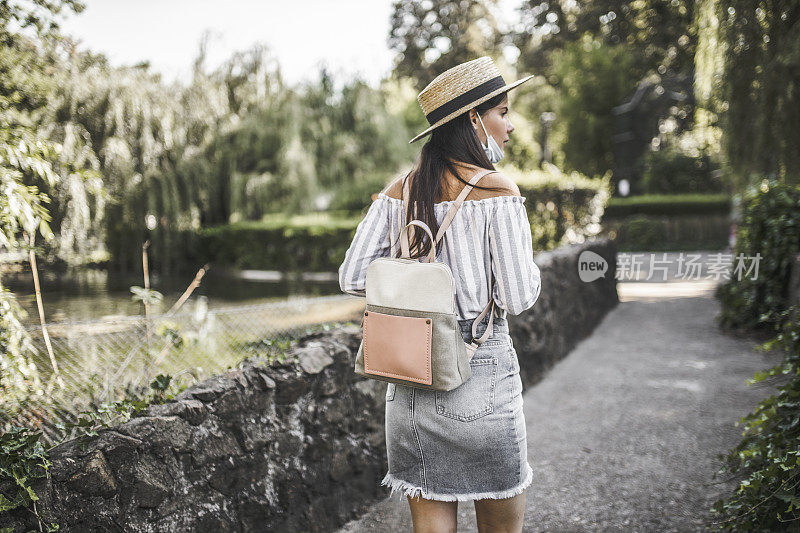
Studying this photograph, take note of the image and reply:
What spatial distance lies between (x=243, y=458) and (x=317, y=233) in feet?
37.6

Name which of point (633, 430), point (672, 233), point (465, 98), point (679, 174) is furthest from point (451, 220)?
point (679, 174)

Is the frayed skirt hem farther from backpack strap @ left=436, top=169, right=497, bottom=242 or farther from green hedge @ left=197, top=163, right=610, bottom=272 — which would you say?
green hedge @ left=197, top=163, right=610, bottom=272

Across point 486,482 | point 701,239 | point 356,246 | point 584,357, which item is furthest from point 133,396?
point 701,239

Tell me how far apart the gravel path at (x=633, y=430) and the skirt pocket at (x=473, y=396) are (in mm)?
1788

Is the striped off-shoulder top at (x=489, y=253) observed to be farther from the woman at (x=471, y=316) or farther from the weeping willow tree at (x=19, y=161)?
the weeping willow tree at (x=19, y=161)

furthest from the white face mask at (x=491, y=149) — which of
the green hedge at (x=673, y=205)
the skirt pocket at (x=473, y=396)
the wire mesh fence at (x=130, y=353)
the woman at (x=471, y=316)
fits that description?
the green hedge at (x=673, y=205)

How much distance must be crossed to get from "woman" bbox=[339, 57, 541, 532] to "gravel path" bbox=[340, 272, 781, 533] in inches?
64.3

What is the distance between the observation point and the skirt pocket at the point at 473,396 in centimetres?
166

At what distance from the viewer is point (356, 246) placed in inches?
72.9

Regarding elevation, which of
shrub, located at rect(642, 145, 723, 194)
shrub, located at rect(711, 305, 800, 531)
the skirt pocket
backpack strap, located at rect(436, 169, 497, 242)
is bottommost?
shrub, located at rect(711, 305, 800, 531)

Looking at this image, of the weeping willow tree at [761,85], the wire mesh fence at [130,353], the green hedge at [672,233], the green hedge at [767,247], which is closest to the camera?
the wire mesh fence at [130,353]

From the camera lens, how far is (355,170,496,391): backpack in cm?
161

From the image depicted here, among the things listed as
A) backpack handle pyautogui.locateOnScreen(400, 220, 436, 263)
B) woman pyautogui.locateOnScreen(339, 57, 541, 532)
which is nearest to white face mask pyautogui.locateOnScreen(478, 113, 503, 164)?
woman pyautogui.locateOnScreen(339, 57, 541, 532)

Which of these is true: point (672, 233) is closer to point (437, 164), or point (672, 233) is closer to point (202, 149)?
point (202, 149)
